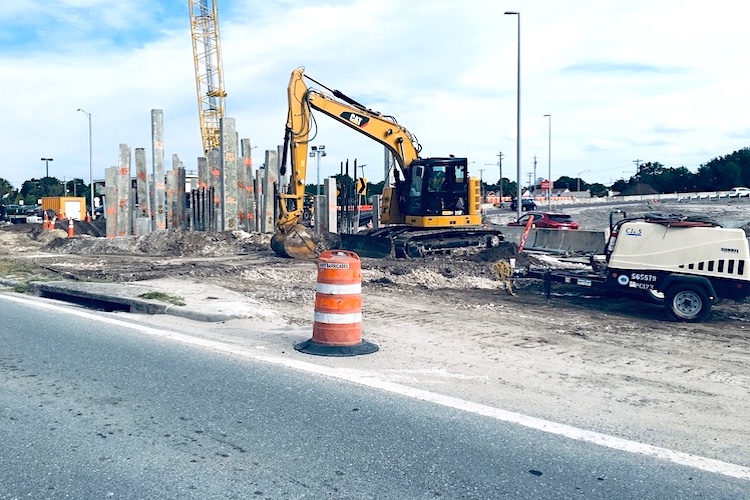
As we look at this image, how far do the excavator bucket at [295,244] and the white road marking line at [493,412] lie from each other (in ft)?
37.6

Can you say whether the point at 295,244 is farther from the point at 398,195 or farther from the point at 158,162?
the point at 158,162

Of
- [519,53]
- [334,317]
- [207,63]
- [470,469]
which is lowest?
[470,469]

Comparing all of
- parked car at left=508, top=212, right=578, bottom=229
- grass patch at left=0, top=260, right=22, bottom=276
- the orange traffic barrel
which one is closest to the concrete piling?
grass patch at left=0, top=260, right=22, bottom=276

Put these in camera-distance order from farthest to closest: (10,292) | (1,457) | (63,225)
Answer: (63,225), (10,292), (1,457)

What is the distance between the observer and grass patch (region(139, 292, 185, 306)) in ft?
39.5

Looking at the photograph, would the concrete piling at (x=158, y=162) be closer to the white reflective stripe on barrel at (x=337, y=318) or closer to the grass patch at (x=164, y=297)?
the grass patch at (x=164, y=297)

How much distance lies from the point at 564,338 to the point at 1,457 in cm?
682

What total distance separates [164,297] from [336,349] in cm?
513

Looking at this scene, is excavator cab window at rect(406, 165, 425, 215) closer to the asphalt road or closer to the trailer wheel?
the trailer wheel

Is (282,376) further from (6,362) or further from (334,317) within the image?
(6,362)

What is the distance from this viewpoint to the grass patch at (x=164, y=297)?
1205 centimetres

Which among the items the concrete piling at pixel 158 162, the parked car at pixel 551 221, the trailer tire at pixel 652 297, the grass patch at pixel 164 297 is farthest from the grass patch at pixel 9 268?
the parked car at pixel 551 221

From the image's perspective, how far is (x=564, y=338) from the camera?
382 inches

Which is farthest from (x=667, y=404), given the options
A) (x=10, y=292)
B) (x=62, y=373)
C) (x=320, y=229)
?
(x=320, y=229)
